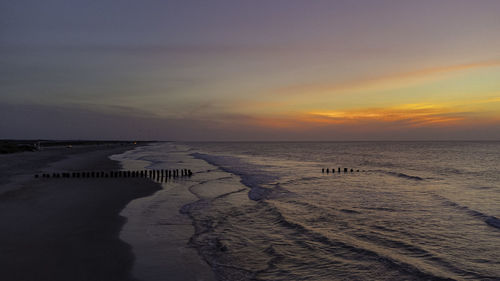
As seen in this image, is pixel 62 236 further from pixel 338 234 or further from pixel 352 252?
pixel 338 234

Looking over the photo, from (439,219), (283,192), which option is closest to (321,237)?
(439,219)

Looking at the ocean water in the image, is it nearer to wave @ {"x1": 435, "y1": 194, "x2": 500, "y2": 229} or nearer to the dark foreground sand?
wave @ {"x1": 435, "y1": 194, "x2": 500, "y2": 229}

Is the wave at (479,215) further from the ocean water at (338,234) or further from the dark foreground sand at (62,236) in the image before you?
the dark foreground sand at (62,236)

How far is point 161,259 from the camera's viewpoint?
373 inches

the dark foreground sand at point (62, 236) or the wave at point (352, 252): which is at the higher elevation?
the dark foreground sand at point (62, 236)

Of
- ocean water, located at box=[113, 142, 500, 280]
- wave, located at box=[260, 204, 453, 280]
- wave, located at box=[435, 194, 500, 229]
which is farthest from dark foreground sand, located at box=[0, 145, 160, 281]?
wave, located at box=[435, 194, 500, 229]

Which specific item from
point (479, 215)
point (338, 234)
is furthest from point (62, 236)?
point (479, 215)

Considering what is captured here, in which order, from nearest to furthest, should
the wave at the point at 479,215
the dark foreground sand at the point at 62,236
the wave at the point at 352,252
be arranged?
the dark foreground sand at the point at 62,236
the wave at the point at 352,252
the wave at the point at 479,215

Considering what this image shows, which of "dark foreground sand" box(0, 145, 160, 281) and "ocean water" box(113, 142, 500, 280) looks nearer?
"dark foreground sand" box(0, 145, 160, 281)

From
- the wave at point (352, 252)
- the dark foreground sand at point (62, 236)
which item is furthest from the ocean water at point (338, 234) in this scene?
the dark foreground sand at point (62, 236)

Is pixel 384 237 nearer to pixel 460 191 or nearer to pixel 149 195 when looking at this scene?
pixel 149 195

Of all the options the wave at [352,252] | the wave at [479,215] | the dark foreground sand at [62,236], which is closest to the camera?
the dark foreground sand at [62,236]

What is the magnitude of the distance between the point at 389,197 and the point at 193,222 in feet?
46.9

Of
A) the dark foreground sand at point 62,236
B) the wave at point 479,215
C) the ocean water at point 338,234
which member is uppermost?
the dark foreground sand at point 62,236
